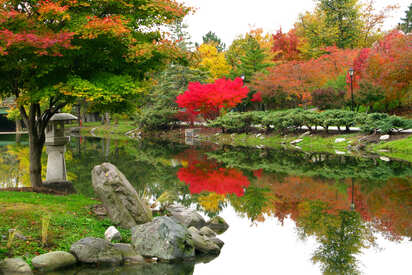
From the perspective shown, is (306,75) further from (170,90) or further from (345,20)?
(345,20)

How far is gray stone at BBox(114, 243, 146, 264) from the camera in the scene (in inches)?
292

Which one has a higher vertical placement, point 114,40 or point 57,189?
point 114,40

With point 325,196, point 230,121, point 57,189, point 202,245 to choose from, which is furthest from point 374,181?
point 230,121

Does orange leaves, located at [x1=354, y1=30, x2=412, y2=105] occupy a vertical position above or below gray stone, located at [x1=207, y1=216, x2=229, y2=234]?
above

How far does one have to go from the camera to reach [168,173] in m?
18.6

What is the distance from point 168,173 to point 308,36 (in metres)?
40.5

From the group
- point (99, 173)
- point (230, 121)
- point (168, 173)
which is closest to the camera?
point (99, 173)

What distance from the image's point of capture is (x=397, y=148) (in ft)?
76.2

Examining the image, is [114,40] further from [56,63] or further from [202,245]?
[202,245]

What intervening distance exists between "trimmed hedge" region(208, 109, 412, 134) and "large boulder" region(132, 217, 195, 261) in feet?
68.6

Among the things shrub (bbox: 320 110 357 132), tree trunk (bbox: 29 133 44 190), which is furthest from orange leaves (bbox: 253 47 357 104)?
tree trunk (bbox: 29 133 44 190)

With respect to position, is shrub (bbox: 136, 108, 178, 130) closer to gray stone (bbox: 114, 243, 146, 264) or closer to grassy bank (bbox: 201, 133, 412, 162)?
grassy bank (bbox: 201, 133, 412, 162)

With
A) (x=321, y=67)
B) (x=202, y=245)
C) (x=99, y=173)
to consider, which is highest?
(x=321, y=67)

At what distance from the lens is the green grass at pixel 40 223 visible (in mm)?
7242
